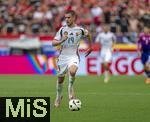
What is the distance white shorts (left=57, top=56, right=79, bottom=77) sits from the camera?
1588 cm

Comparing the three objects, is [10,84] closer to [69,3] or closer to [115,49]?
[115,49]

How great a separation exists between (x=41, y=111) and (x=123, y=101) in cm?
718

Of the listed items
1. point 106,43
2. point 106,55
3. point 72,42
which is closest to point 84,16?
point 106,43

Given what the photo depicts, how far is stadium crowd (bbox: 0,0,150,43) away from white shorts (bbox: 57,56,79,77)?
1498 centimetres

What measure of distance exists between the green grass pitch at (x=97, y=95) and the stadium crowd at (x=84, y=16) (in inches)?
128

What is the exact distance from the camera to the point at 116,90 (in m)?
21.7

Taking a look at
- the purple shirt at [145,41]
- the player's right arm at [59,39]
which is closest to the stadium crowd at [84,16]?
the purple shirt at [145,41]

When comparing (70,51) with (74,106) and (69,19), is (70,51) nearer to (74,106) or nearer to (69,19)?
(69,19)

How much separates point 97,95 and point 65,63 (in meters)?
3.87

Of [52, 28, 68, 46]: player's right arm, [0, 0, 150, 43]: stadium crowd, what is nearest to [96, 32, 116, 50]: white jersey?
[0, 0, 150, 43]: stadium crowd

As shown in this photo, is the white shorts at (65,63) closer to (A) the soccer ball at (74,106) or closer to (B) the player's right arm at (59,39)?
(B) the player's right arm at (59,39)

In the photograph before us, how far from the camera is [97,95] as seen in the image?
19.6 metres

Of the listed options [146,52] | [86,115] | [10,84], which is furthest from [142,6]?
[86,115]

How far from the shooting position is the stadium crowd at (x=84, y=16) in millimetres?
31531
